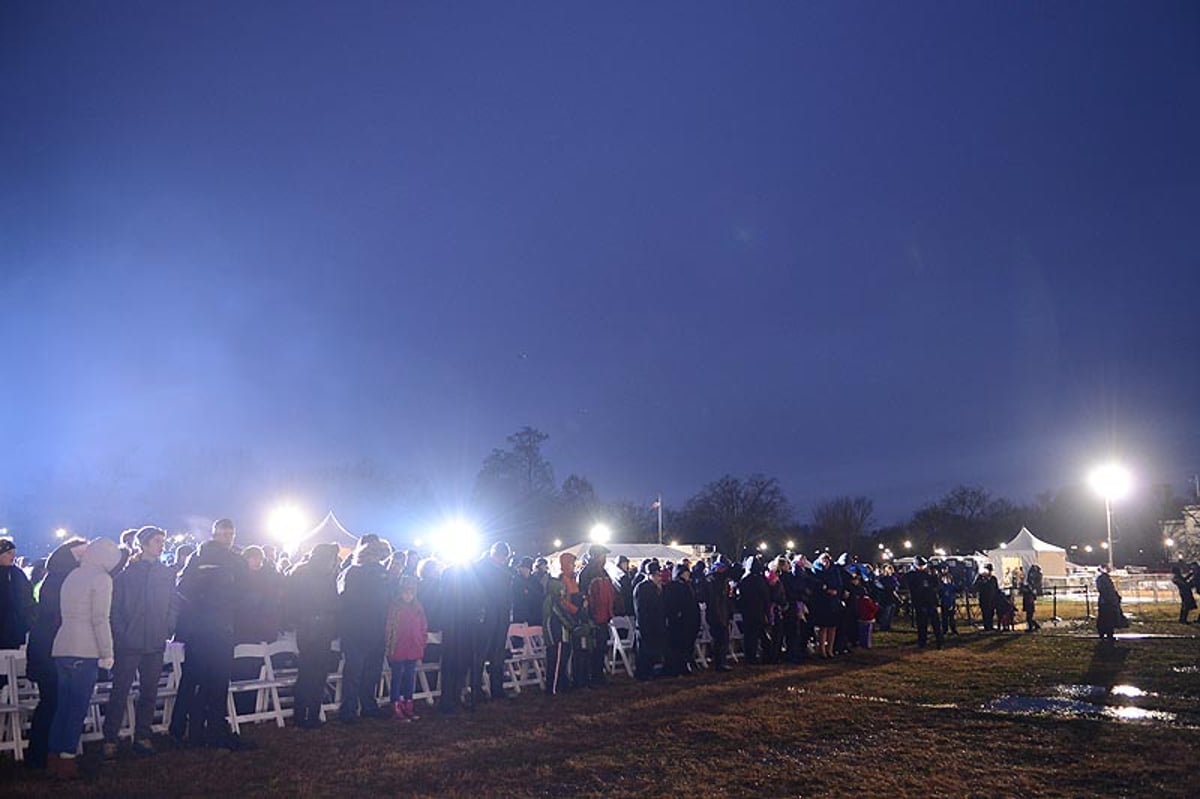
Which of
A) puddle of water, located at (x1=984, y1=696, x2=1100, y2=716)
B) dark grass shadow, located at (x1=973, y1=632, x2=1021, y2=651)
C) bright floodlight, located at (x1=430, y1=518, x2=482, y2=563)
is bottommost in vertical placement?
dark grass shadow, located at (x1=973, y1=632, x2=1021, y2=651)

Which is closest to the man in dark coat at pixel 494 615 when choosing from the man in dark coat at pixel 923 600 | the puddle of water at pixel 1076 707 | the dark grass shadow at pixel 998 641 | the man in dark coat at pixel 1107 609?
the puddle of water at pixel 1076 707

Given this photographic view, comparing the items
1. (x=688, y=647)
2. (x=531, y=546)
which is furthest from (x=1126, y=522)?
(x=688, y=647)

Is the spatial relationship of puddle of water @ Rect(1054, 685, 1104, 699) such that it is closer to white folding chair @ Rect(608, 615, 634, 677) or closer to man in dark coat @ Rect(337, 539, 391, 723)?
white folding chair @ Rect(608, 615, 634, 677)

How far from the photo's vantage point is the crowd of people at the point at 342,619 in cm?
734

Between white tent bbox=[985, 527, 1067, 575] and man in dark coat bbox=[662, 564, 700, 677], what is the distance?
34747mm

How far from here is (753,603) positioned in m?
15.0

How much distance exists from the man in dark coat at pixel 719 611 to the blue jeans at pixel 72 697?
31.2 feet

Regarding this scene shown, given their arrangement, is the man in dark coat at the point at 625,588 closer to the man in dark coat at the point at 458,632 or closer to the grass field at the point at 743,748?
the grass field at the point at 743,748

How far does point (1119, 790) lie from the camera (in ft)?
21.0

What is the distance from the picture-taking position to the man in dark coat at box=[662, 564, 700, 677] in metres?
13.4

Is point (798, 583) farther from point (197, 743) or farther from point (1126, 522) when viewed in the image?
point (1126, 522)

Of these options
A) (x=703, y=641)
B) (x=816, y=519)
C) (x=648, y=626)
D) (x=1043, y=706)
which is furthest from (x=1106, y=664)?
(x=816, y=519)

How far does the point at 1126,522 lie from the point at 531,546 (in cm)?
5163

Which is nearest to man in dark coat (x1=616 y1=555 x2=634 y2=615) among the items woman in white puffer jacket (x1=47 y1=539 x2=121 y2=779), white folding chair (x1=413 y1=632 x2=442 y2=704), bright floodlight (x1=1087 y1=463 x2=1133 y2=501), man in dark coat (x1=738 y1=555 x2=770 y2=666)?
man in dark coat (x1=738 y1=555 x2=770 y2=666)
